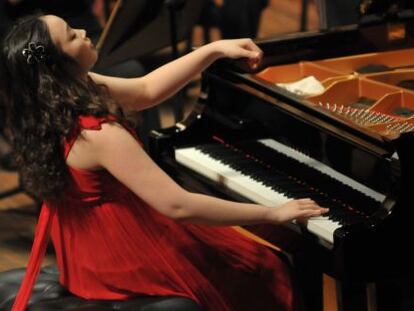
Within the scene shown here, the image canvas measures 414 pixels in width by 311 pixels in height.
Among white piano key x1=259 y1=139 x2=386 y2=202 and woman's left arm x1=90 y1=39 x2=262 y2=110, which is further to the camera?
woman's left arm x1=90 y1=39 x2=262 y2=110

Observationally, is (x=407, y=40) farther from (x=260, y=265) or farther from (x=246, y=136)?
(x=260, y=265)

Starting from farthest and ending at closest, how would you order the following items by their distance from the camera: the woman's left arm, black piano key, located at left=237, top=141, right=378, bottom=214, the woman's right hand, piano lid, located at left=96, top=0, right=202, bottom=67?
piano lid, located at left=96, top=0, right=202, bottom=67 → the woman's left arm → black piano key, located at left=237, top=141, right=378, bottom=214 → the woman's right hand

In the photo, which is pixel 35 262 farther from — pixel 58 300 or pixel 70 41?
pixel 70 41

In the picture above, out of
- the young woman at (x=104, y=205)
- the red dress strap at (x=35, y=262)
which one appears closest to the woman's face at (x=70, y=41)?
the young woman at (x=104, y=205)

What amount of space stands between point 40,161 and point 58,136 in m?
0.08

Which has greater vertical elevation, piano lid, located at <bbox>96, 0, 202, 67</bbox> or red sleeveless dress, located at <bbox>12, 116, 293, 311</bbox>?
piano lid, located at <bbox>96, 0, 202, 67</bbox>

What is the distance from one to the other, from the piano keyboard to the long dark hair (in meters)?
0.52

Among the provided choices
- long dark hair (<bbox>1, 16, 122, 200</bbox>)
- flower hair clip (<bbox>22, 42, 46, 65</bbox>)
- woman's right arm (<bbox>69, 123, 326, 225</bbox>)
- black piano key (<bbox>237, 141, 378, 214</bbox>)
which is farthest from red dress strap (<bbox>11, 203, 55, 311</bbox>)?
black piano key (<bbox>237, 141, 378, 214</bbox>)

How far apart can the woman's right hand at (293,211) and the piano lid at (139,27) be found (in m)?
1.13

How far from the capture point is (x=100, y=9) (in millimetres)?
7562

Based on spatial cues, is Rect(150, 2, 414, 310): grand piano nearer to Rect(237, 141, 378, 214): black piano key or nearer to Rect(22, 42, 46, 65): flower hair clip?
Rect(237, 141, 378, 214): black piano key

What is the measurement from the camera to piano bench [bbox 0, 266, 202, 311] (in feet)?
7.27

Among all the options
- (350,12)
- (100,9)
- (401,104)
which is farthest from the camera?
(100,9)

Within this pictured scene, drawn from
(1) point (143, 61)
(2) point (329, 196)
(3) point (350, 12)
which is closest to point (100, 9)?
(1) point (143, 61)
